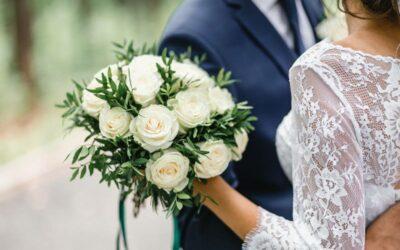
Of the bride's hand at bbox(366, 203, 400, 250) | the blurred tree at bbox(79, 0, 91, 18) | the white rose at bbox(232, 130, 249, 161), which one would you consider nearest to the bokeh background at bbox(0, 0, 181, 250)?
the blurred tree at bbox(79, 0, 91, 18)

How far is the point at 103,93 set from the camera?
1.66 meters

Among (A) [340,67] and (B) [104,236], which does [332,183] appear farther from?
(B) [104,236]

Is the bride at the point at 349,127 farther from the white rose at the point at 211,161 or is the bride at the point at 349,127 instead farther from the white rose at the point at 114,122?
the white rose at the point at 114,122

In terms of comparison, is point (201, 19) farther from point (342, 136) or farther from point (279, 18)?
point (342, 136)

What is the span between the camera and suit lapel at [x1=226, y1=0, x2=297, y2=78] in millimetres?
2047

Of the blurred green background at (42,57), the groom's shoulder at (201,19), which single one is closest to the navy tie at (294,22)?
the groom's shoulder at (201,19)

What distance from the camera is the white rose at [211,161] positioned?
1.66 meters

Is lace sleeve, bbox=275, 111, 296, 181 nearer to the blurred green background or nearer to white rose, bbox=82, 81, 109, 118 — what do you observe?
white rose, bbox=82, 81, 109, 118

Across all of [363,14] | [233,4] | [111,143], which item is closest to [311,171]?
[363,14]

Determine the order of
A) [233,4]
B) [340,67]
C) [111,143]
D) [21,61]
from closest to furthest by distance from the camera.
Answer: [340,67] → [111,143] → [233,4] → [21,61]

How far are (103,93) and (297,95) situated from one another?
500 millimetres

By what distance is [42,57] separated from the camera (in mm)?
5633

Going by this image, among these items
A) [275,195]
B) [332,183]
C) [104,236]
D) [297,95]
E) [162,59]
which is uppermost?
[162,59]

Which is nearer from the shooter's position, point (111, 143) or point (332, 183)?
point (332, 183)
